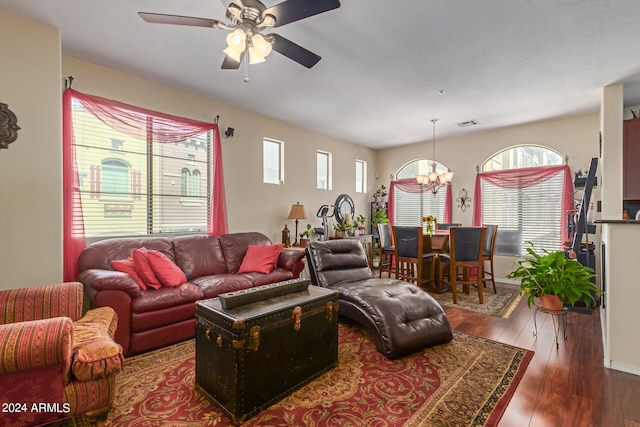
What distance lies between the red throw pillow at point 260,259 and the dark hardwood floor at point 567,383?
221 cm

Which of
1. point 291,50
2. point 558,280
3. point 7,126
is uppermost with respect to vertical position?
point 291,50

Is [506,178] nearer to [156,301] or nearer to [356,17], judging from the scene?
[356,17]

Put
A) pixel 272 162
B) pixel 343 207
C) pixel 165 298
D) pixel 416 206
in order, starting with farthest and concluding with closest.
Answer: pixel 416 206, pixel 343 207, pixel 272 162, pixel 165 298

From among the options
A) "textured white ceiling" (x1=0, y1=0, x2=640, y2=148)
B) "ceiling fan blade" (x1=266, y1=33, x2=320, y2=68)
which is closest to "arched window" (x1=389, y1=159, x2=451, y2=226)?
"textured white ceiling" (x1=0, y1=0, x2=640, y2=148)

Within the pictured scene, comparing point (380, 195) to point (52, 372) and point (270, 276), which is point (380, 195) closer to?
point (270, 276)

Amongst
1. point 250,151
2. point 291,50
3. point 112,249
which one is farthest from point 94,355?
point 250,151

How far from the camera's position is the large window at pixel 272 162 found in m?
5.07

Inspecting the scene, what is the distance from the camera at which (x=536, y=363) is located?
2.46m

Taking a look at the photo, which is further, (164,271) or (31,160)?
(164,271)

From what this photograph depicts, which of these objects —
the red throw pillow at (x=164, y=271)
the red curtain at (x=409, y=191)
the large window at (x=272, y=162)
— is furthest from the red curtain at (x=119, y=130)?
the red curtain at (x=409, y=191)

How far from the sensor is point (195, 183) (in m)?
4.18

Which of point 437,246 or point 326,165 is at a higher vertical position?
point 326,165

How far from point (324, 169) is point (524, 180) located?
3.58 m

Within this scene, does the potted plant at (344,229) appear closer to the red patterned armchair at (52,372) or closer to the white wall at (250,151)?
the white wall at (250,151)
